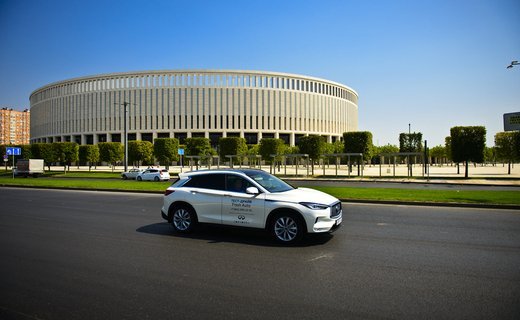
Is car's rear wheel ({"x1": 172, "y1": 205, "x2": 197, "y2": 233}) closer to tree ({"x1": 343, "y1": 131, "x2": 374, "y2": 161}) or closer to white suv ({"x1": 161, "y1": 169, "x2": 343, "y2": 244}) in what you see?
white suv ({"x1": 161, "y1": 169, "x2": 343, "y2": 244})

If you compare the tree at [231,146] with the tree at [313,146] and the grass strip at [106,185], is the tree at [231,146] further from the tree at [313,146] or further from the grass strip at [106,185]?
the grass strip at [106,185]

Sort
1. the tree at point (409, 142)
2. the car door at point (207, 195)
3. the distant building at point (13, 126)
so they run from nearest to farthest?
the car door at point (207, 195)
the tree at point (409, 142)
the distant building at point (13, 126)

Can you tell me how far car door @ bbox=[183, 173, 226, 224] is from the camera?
27.2ft

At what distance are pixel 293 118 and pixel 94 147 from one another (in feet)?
179

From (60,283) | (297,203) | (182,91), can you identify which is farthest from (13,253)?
(182,91)

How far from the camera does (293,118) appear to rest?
98.5 m

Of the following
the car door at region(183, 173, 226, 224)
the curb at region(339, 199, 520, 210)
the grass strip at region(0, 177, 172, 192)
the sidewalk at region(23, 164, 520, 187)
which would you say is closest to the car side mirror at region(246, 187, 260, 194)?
the car door at region(183, 173, 226, 224)

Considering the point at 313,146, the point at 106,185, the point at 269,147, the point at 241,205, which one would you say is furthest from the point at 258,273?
the point at 269,147

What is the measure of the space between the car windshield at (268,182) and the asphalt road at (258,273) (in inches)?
46.7

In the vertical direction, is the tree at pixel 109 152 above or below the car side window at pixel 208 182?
above

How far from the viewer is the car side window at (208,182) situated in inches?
333

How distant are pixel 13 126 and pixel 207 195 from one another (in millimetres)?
217666

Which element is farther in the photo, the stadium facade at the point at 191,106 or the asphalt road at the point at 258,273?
the stadium facade at the point at 191,106

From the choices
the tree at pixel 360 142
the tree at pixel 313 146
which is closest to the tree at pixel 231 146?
the tree at pixel 313 146
